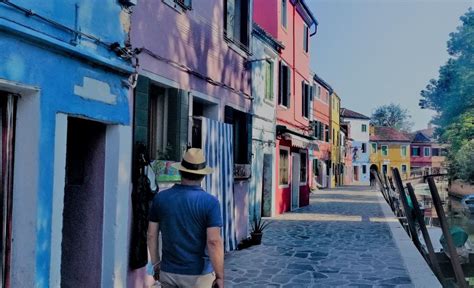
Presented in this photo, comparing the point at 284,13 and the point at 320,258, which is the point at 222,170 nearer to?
the point at 320,258

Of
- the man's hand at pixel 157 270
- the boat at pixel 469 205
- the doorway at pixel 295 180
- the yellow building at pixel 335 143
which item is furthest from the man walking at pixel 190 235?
the yellow building at pixel 335 143

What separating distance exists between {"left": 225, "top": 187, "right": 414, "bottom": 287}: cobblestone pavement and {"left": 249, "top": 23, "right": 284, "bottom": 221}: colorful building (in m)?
1.44

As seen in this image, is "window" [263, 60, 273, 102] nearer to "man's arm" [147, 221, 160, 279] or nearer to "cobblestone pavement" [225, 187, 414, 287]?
"cobblestone pavement" [225, 187, 414, 287]

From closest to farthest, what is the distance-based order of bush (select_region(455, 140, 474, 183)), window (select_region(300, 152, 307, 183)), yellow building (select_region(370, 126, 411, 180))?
window (select_region(300, 152, 307, 183)), bush (select_region(455, 140, 474, 183)), yellow building (select_region(370, 126, 411, 180))

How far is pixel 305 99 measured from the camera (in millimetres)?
21422

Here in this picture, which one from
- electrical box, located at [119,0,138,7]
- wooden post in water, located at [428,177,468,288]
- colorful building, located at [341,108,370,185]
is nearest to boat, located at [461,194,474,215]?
colorful building, located at [341,108,370,185]

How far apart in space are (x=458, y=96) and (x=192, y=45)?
101 ft

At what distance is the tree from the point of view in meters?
104

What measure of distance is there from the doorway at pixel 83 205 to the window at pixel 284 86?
11.8 m

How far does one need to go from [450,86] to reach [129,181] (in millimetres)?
34633

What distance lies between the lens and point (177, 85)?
7.28 meters

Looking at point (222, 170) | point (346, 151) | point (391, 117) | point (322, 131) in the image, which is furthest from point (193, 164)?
point (391, 117)

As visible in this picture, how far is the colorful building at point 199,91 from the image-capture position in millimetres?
6484

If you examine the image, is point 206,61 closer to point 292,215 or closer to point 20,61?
point 20,61
